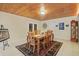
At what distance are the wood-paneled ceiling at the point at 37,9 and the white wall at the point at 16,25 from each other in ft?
0.19

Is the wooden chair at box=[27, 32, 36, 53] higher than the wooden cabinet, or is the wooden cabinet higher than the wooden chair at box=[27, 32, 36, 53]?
the wooden cabinet

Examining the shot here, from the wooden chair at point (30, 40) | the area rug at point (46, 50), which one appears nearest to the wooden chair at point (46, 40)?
the area rug at point (46, 50)

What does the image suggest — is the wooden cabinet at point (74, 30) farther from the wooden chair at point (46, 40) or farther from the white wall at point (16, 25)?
the white wall at point (16, 25)

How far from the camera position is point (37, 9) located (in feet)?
6.54

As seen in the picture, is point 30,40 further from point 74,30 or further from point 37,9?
point 74,30

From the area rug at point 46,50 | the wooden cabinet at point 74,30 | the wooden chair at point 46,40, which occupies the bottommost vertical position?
the area rug at point 46,50

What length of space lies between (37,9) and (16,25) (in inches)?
14.3

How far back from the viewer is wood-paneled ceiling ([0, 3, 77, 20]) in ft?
6.50

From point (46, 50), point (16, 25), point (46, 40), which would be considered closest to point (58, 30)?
point (46, 40)

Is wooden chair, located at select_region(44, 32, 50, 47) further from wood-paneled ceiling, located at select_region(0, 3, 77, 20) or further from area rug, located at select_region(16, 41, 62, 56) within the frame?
wood-paneled ceiling, located at select_region(0, 3, 77, 20)

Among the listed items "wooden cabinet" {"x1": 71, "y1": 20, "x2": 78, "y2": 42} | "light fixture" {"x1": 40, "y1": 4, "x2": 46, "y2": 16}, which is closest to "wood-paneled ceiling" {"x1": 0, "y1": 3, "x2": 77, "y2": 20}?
"light fixture" {"x1": 40, "y1": 4, "x2": 46, "y2": 16}

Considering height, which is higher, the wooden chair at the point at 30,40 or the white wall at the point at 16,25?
the white wall at the point at 16,25

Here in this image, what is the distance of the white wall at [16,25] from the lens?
6.51 ft

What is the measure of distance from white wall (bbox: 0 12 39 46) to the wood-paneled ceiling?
6cm
